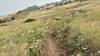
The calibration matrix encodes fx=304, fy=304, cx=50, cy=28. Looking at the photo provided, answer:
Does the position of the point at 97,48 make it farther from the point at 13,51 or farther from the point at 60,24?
the point at 13,51

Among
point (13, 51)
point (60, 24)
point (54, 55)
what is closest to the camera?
point (54, 55)

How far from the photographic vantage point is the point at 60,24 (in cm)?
1292

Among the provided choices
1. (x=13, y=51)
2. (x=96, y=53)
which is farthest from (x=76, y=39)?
(x=13, y=51)

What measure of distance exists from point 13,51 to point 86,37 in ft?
9.59

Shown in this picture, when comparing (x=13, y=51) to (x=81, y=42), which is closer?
(x=81, y=42)

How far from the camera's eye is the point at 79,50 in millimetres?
10992

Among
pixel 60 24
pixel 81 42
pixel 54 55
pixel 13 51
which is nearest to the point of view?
pixel 54 55

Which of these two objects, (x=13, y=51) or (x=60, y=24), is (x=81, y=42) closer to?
(x=60, y=24)

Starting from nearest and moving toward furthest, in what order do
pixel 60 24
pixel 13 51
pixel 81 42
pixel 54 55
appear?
1. pixel 54 55
2. pixel 81 42
3. pixel 13 51
4. pixel 60 24

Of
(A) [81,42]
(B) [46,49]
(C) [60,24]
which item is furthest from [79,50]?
(C) [60,24]

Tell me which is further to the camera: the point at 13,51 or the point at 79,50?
the point at 13,51

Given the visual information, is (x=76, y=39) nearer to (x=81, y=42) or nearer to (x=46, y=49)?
(x=81, y=42)

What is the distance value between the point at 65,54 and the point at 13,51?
7.38 feet

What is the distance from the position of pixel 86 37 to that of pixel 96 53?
1.23m
